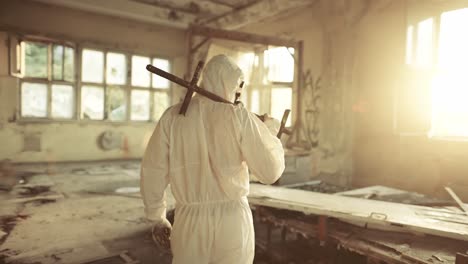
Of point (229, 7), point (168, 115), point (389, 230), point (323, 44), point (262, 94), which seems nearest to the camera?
point (168, 115)

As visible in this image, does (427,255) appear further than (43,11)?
No

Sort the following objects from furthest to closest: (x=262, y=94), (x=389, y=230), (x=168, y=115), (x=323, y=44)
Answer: (x=262, y=94), (x=323, y=44), (x=389, y=230), (x=168, y=115)

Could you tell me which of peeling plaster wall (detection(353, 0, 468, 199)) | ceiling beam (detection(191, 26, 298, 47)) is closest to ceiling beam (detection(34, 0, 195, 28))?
ceiling beam (detection(191, 26, 298, 47))

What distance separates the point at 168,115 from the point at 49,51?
656 cm

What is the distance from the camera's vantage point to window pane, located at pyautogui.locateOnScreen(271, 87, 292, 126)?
6723 mm

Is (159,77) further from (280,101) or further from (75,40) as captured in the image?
(280,101)

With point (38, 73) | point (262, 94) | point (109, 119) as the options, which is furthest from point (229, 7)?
point (38, 73)

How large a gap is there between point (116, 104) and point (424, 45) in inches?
249

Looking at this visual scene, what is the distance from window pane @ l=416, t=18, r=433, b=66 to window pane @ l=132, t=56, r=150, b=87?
5809 mm

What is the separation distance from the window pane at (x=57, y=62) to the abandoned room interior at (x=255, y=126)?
0.03m

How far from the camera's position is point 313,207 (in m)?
2.62

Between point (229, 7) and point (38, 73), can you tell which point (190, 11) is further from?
point (38, 73)

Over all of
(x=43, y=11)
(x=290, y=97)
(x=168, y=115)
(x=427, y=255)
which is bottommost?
(x=427, y=255)

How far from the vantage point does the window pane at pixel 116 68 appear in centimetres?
742
